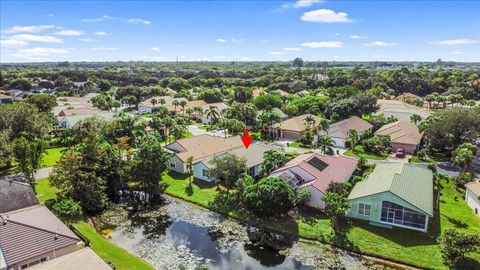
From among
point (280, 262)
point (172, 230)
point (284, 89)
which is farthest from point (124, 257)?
point (284, 89)

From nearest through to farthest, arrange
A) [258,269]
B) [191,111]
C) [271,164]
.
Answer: [258,269] < [271,164] < [191,111]

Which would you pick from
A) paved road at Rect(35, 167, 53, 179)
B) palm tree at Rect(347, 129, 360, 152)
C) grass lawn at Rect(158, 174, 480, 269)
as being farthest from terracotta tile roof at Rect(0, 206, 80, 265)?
palm tree at Rect(347, 129, 360, 152)

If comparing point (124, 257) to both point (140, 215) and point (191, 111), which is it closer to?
point (140, 215)

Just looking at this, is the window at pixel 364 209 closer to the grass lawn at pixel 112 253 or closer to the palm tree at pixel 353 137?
the grass lawn at pixel 112 253

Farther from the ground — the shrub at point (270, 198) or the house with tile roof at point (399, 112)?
the house with tile roof at point (399, 112)

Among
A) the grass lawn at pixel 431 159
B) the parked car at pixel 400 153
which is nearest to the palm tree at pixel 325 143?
the parked car at pixel 400 153

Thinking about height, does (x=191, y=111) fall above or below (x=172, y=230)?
above
